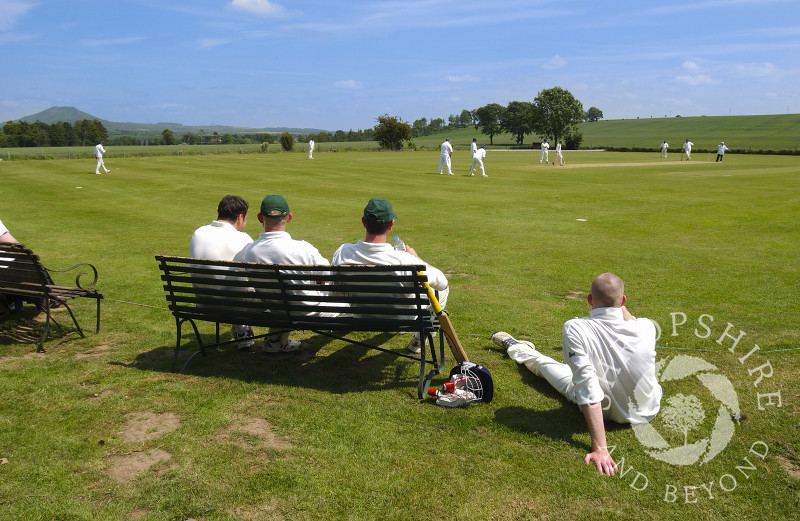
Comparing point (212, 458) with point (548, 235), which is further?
point (548, 235)

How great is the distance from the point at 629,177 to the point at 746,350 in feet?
87.3

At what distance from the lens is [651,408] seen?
432 centimetres

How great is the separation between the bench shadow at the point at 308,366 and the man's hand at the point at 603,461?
163cm

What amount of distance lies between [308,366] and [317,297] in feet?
3.07

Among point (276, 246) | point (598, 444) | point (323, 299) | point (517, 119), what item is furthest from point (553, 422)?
point (517, 119)

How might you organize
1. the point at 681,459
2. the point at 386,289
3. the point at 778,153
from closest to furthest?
the point at 681,459 < the point at 386,289 < the point at 778,153

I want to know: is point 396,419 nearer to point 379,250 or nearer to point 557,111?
point 379,250

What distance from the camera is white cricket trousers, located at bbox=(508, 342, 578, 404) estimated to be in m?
4.79

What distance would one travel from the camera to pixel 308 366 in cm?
564

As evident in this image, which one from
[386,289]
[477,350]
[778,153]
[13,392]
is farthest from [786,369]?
[778,153]

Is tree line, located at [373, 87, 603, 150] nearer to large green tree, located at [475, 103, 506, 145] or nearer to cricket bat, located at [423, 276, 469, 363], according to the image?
large green tree, located at [475, 103, 506, 145]

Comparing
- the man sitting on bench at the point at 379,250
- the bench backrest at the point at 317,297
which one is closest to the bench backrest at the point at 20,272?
the bench backrest at the point at 317,297

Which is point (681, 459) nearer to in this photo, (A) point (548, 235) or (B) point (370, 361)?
(B) point (370, 361)

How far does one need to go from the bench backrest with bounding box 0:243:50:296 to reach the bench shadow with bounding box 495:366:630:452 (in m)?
4.89
